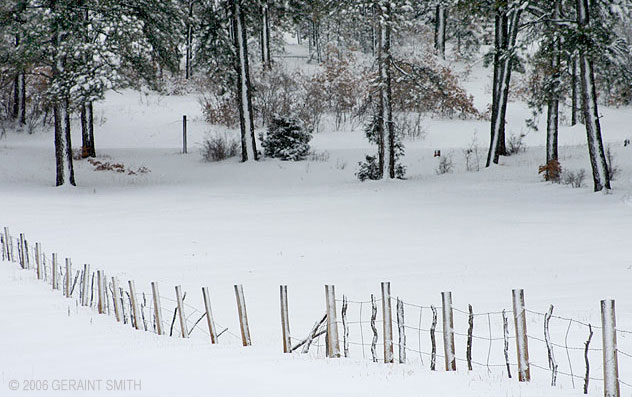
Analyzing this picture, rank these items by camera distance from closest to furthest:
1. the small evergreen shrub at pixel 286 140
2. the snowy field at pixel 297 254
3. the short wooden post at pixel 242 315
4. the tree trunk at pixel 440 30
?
the snowy field at pixel 297 254
the short wooden post at pixel 242 315
the small evergreen shrub at pixel 286 140
the tree trunk at pixel 440 30

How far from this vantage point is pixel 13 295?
8570 mm

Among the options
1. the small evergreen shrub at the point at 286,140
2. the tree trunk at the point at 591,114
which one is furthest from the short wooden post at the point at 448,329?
the small evergreen shrub at the point at 286,140

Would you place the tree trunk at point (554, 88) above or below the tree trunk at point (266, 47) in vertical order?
below

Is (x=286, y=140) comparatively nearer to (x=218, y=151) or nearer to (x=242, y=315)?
(x=218, y=151)

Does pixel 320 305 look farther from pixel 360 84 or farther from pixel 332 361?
pixel 360 84

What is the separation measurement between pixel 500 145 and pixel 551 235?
45.0 ft

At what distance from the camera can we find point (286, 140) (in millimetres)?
24547

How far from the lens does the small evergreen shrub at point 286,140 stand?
2450 centimetres

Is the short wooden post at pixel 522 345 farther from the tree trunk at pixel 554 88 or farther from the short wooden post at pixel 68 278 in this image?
the tree trunk at pixel 554 88

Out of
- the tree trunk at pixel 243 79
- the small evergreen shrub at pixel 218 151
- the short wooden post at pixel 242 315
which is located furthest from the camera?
the small evergreen shrub at pixel 218 151

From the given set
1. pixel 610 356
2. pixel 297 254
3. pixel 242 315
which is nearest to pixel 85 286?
pixel 242 315

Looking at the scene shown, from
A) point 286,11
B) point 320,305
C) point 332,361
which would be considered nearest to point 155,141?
point 286,11

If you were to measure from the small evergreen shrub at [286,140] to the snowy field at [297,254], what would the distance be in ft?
2.98

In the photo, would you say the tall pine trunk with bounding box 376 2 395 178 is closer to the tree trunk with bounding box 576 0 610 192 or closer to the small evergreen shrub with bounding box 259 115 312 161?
the small evergreen shrub with bounding box 259 115 312 161
